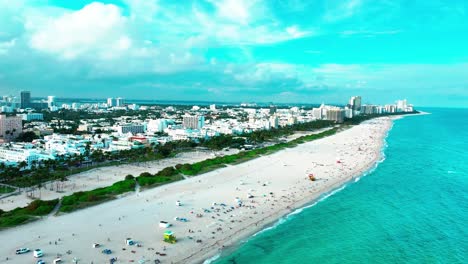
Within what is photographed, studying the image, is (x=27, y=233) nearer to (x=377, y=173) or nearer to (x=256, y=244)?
(x=256, y=244)

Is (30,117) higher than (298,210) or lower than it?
higher

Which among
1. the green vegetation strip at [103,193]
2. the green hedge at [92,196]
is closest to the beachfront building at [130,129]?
the green vegetation strip at [103,193]

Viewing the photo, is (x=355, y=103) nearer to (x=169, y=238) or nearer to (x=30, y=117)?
(x=30, y=117)

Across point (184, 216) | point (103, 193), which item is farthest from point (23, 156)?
point (184, 216)

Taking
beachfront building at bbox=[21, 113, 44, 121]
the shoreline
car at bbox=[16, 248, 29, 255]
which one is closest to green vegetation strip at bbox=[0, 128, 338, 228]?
car at bbox=[16, 248, 29, 255]

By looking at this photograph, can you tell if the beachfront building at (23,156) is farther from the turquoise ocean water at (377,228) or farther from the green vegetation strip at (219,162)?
the turquoise ocean water at (377,228)

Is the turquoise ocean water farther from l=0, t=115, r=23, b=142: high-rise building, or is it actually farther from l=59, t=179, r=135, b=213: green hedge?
l=0, t=115, r=23, b=142: high-rise building

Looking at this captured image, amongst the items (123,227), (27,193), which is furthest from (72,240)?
(27,193)
